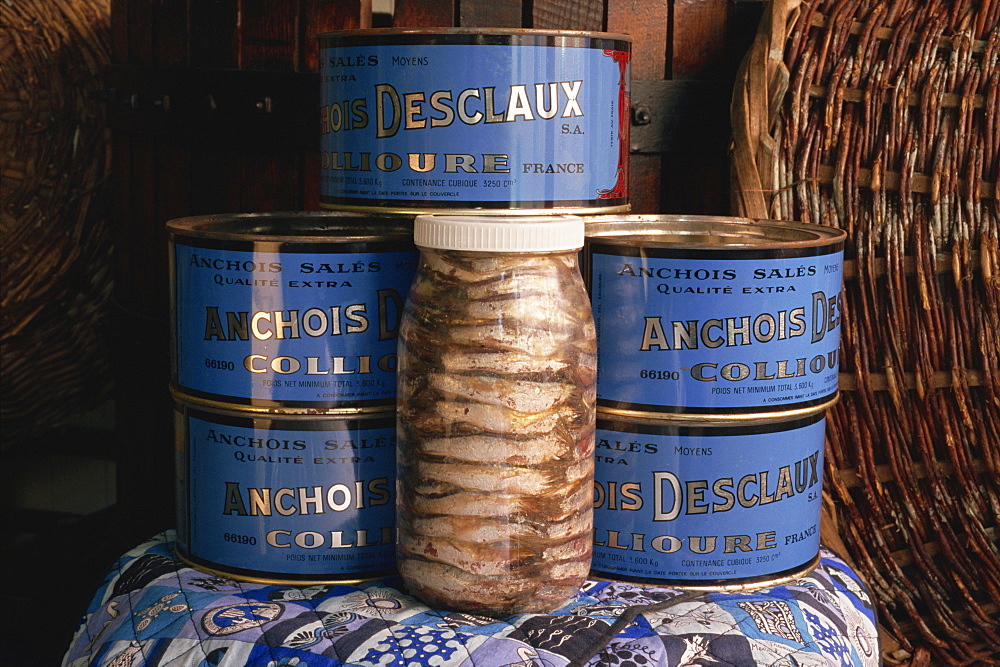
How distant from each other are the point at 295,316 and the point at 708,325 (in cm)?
42

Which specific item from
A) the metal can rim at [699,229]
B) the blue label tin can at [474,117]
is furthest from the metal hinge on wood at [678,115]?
the blue label tin can at [474,117]

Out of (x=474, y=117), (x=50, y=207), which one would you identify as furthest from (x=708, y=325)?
(x=50, y=207)

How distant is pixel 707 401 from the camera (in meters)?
1.12

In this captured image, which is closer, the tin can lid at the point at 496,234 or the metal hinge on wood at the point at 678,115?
the tin can lid at the point at 496,234

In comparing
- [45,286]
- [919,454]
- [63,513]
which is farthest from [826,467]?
[63,513]

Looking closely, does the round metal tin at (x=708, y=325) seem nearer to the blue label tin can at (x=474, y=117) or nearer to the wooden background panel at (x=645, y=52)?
the blue label tin can at (x=474, y=117)

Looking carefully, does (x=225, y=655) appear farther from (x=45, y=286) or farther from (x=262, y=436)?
(x=45, y=286)

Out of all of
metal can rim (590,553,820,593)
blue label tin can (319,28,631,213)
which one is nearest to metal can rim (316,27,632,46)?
blue label tin can (319,28,631,213)

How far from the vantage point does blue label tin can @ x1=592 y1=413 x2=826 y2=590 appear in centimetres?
114

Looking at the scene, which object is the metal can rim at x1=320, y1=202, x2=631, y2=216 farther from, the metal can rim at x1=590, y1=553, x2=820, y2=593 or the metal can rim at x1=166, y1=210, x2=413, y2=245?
the metal can rim at x1=590, y1=553, x2=820, y2=593

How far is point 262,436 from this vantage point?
1135 mm

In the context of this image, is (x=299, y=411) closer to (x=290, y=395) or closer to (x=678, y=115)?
(x=290, y=395)

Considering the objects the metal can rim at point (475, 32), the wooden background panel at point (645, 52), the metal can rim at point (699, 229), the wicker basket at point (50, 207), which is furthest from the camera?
the wicker basket at point (50, 207)

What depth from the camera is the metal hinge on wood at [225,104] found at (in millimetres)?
1492
